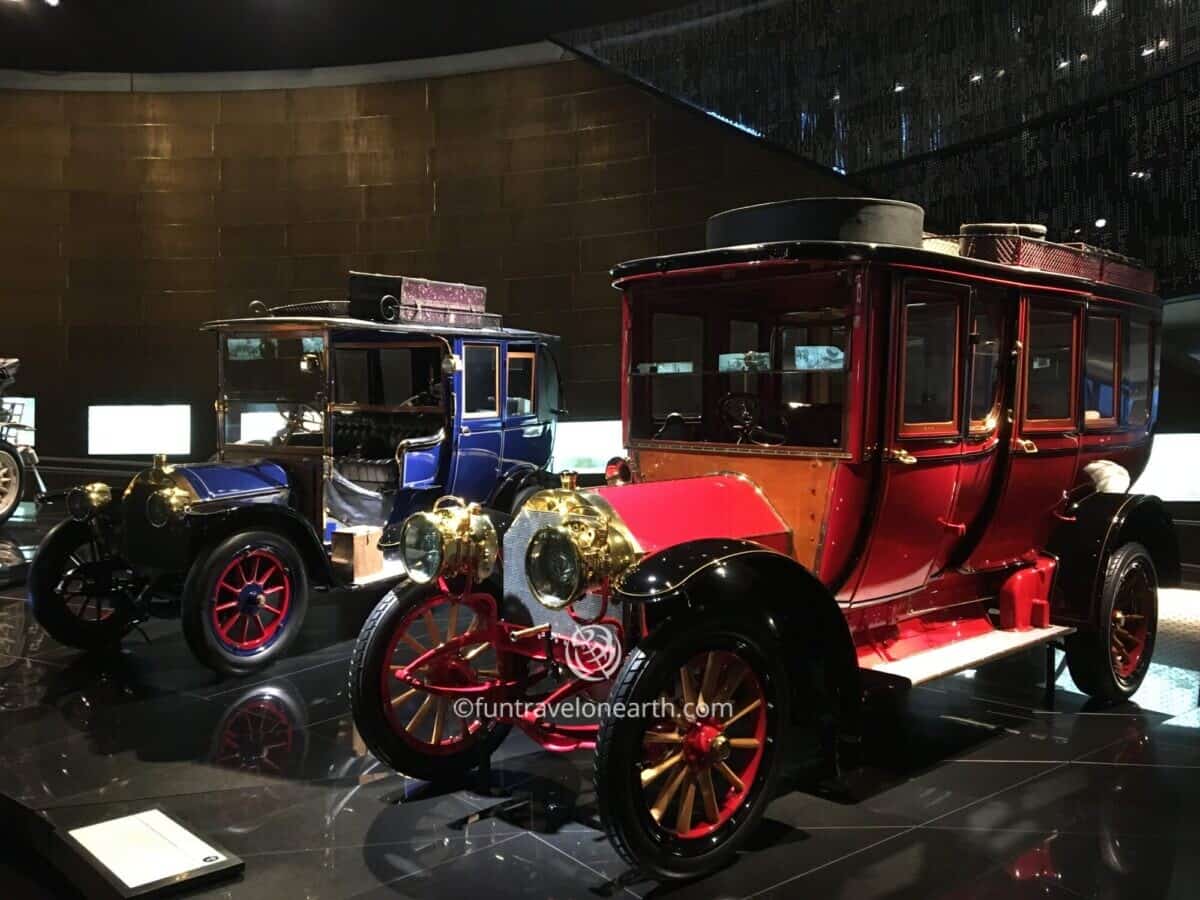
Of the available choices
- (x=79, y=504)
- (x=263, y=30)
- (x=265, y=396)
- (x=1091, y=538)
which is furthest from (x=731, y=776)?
(x=263, y=30)

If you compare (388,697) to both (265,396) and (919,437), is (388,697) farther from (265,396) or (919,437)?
(265,396)

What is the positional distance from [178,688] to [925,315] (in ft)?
11.5

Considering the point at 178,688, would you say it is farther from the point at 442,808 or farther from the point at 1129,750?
the point at 1129,750

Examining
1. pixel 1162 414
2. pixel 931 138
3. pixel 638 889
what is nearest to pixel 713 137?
→ pixel 931 138

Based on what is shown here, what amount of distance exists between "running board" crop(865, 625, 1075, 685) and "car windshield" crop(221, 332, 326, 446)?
3382mm

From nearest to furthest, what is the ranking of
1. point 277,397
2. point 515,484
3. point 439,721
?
1. point 439,721
2. point 277,397
3. point 515,484

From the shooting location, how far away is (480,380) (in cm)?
592

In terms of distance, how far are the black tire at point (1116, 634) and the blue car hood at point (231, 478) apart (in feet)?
12.8

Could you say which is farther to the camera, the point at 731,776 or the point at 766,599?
the point at 766,599

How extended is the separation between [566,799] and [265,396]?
3.40m

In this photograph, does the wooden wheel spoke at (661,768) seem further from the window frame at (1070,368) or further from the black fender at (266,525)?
the black fender at (266,525)

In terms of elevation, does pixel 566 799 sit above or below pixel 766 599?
below

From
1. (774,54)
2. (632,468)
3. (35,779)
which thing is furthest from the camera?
(774,54)

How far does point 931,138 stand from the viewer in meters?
5.97
